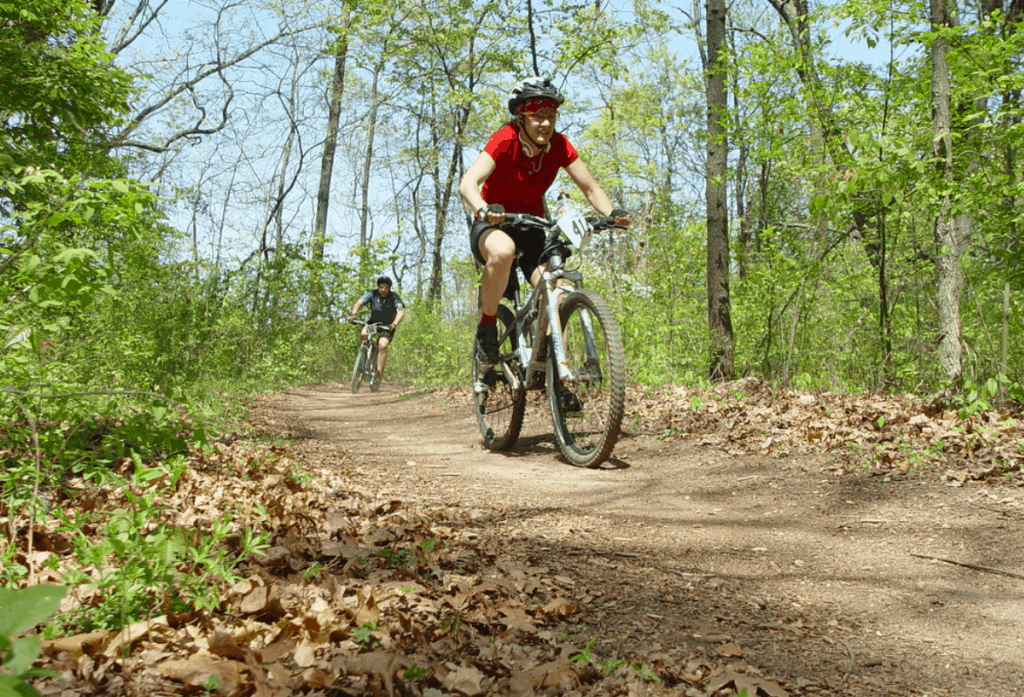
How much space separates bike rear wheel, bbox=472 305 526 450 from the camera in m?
5.79

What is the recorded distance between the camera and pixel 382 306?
48.8 ft

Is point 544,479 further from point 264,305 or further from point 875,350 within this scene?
point 264,305

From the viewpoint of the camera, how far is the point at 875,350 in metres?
9.38

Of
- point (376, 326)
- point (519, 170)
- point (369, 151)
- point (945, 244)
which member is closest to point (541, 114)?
point (519, 170)

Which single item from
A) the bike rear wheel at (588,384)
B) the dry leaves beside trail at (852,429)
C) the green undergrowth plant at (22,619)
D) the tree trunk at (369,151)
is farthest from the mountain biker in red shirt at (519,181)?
the tree trunk at (369,151)

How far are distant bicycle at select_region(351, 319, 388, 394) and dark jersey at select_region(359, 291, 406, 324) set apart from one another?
6.2 inches

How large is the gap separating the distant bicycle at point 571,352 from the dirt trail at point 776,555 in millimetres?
296

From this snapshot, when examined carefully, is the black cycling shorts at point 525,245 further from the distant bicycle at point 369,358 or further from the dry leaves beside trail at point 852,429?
the distant bicycle at point 369,358

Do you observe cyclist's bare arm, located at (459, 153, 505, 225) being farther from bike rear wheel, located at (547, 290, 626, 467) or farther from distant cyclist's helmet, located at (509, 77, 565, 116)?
bike rear wheel, located at (547, 290, 626, 467)

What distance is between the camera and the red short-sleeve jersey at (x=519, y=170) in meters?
5.13

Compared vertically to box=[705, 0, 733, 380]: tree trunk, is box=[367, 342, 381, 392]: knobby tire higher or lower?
lower

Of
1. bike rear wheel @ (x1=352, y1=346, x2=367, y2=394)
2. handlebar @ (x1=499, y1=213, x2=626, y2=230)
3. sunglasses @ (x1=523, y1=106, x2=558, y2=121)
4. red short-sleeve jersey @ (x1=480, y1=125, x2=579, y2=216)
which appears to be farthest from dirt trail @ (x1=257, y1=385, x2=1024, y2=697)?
bike rear wheel @ (x1=352, y1=346, x2=367, y2=394)

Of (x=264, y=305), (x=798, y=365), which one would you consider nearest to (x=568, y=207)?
(x=798, y=365)

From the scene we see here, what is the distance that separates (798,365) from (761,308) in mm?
1052
